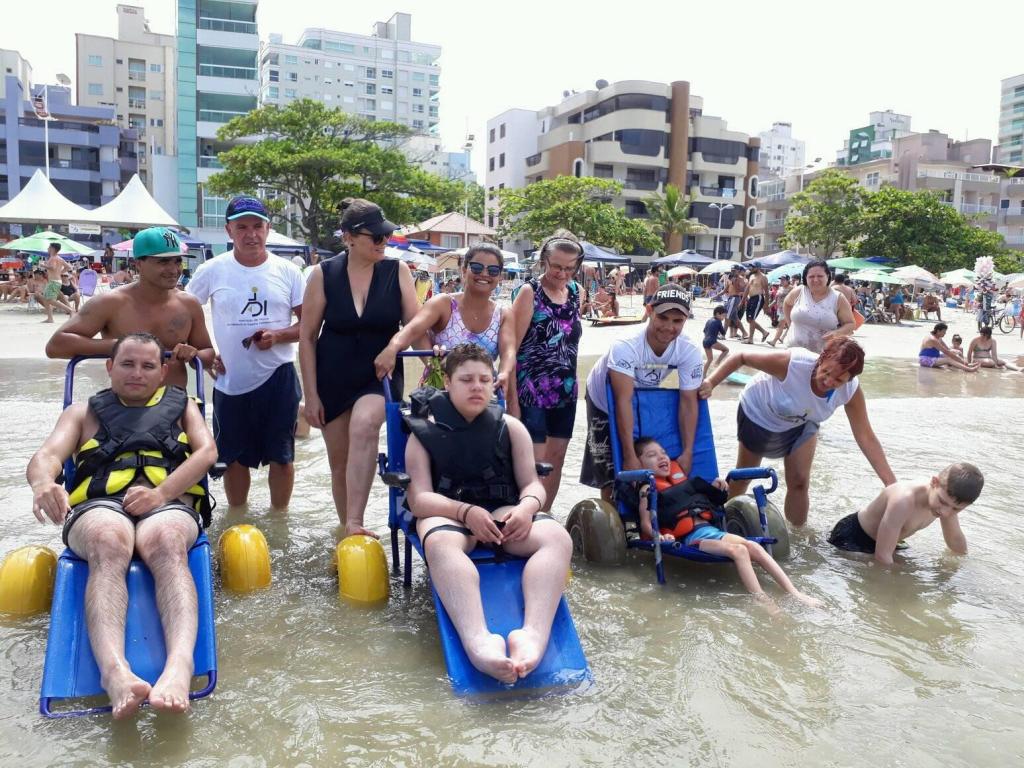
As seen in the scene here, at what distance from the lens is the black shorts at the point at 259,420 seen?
5090 millimetres

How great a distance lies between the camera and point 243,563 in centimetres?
433

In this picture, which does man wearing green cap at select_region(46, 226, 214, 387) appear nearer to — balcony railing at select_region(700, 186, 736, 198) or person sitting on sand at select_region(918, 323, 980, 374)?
person sitting on sand at select_region(918, 323, 980, 374)

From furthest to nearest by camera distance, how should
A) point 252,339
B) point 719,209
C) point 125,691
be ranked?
point 719,209 < point 252,339 < point 125,691

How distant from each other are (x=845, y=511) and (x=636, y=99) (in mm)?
64529

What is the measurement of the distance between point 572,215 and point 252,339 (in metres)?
45.1

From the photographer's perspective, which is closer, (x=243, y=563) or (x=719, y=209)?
(x=243, y=563)

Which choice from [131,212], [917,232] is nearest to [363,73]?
[917,232]

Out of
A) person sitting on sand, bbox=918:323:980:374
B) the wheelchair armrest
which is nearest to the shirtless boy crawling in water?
the wheelchair armrest

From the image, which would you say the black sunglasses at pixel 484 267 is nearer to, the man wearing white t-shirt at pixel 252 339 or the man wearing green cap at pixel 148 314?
the man wearing white t-shirt at pixel 252 339

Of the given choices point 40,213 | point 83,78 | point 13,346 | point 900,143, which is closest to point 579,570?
point 13,346

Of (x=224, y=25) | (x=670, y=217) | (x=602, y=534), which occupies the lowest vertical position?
(x=602, y=534)

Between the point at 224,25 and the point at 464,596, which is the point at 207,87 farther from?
the point at 464,596

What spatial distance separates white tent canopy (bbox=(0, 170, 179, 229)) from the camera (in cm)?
2514

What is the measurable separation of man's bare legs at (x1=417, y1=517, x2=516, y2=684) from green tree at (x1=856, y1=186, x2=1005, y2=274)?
4421cm
